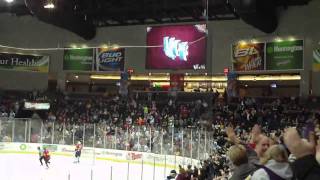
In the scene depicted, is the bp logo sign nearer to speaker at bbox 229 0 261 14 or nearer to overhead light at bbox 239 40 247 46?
speaker at bbox 229 0 261 14

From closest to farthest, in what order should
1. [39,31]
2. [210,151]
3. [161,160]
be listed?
[210,151] → [161,160] → [39,31]

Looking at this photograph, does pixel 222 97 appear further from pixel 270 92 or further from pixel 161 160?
pixel 161 160

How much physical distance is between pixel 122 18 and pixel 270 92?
30.9 ft

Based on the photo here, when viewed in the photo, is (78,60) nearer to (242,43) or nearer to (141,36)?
(141,36)

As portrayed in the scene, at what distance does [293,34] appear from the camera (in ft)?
78.6

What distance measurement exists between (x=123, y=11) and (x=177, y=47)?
3.41 meters

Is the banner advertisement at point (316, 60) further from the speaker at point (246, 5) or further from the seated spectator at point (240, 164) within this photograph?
the seated spectator at point (240, 164)

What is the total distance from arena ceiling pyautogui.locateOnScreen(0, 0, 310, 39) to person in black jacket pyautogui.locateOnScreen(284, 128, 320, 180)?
19163mm

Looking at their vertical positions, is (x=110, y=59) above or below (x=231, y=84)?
above

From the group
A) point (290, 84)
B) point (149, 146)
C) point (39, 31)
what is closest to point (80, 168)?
point (149, 146)

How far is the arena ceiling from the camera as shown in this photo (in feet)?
78.8

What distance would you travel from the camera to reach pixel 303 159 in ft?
8.81

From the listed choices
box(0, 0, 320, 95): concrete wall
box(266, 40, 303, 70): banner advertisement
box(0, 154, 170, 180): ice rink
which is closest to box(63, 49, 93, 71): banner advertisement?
box(0, 0, 320, 95): concrete wall

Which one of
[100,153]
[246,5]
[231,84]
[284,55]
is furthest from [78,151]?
[284,55]
